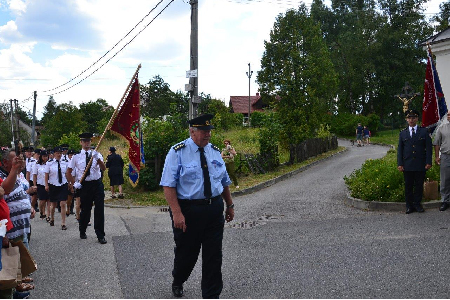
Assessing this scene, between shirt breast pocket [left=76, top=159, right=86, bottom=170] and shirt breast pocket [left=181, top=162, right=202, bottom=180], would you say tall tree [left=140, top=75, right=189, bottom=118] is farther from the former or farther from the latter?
shirt breast pocket [left=181, top=162, right=202, bottom=180]

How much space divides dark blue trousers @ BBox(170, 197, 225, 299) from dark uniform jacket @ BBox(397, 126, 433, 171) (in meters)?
5.37

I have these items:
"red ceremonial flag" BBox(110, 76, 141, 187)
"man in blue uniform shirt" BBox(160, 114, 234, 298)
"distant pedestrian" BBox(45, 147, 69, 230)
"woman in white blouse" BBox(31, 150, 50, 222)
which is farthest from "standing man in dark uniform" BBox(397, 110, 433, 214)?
"woman in white blouse" BBox(31, 150, 50, 222)

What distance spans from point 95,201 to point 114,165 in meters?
6.85

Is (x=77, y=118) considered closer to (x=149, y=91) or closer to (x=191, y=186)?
(x=149, y=91)

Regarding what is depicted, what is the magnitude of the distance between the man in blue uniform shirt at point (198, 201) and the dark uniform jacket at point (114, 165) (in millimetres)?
10521

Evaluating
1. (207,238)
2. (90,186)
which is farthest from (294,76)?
(207,238)

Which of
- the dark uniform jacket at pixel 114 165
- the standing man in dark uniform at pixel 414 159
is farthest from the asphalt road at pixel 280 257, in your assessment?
the dark uniform jacket at pixel 114 165

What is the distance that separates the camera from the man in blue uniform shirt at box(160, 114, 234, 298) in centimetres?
448

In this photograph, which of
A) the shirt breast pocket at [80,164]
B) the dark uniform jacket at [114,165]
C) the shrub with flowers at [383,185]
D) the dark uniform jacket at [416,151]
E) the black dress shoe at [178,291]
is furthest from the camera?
the dark uniform jacket at [114,165]

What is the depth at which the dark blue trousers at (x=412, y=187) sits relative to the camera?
8688mm

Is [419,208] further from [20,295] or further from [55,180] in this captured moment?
[55,180]

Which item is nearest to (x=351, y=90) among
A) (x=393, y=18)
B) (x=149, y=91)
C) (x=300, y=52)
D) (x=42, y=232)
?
(x=393, y=18)

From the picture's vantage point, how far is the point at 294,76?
23.5 m

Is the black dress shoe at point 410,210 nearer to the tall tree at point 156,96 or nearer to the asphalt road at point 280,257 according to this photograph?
the asphalt road at point 280,257
